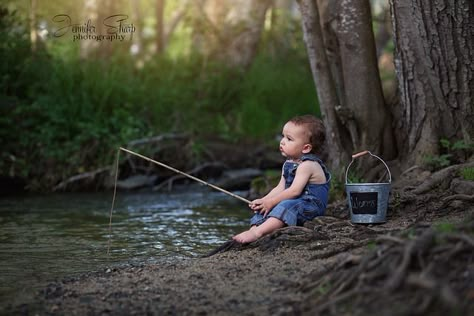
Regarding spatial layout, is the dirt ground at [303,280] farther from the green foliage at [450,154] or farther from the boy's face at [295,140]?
the green foliage at [450,154]

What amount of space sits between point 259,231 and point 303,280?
5.31 feet

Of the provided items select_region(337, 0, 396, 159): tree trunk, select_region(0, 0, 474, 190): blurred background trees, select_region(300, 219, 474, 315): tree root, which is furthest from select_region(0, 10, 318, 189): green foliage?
select_region(300, 219, 474, 315): tree root

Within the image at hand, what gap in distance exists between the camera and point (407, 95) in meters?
8.03

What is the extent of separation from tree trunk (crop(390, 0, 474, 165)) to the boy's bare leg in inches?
98.4

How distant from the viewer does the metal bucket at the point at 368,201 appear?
6.54 meters

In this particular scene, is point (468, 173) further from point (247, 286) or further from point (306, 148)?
point (247, 286)

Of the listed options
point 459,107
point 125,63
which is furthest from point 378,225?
point 125,63

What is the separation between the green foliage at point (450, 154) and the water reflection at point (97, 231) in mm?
2377

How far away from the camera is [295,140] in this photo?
21.8ft

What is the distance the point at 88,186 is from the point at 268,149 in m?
3.51

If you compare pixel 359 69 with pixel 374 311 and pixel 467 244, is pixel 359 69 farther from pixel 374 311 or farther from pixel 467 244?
pixel 374 311

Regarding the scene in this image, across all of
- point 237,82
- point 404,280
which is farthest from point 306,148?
point 237,82

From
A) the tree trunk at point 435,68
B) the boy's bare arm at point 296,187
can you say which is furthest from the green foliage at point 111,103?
the boy's bare arm at point 296,187

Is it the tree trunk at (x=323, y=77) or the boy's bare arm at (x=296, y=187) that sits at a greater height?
the tree trunk at (x=323, y=77)
